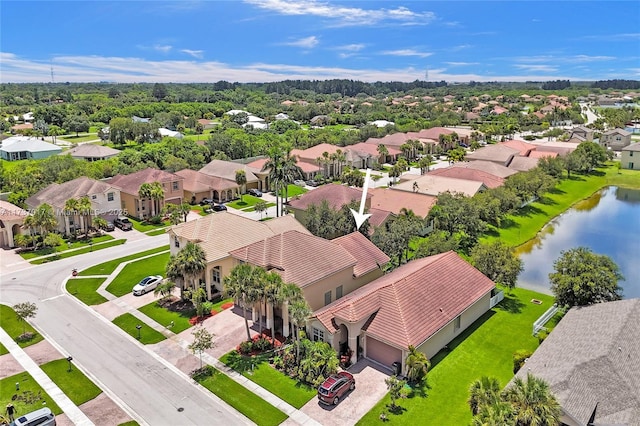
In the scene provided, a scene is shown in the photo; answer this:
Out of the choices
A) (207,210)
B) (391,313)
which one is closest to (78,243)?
(207,210)

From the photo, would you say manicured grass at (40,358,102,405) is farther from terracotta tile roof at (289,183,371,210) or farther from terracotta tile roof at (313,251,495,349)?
terracotta tile roof at (289,183,371,210)

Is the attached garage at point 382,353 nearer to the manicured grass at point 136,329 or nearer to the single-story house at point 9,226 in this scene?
the manicured grass at point 136,329

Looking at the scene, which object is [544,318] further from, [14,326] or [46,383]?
[14,326]

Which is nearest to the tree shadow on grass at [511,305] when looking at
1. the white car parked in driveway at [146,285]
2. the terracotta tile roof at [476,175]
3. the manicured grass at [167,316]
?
the manicured grass at [167,316]

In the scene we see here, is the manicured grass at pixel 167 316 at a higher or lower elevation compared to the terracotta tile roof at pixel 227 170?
lower

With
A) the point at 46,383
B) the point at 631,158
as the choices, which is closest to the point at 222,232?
the point at 46,383

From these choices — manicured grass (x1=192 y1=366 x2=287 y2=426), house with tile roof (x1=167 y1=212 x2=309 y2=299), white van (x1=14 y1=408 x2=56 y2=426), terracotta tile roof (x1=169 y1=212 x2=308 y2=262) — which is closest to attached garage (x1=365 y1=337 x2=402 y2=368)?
manicured grass (x1=192 y1=366 x2=287 y2=426)

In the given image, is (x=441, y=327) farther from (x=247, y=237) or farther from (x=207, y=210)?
(x=207, y=210)
